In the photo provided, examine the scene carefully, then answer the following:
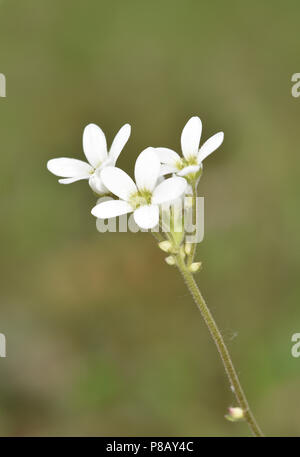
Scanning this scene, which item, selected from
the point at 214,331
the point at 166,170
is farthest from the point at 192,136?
the point at 214,331

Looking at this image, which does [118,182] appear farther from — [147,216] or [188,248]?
[188,248]

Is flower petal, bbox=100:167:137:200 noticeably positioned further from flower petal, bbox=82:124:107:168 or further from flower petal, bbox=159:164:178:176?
Answer: flower petal, bbox=82:124:107:168

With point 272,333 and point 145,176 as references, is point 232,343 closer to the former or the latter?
point 272,333

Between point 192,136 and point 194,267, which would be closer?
point 194,267

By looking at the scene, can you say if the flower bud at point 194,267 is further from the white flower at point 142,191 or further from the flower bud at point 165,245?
the white flower at point 142,191

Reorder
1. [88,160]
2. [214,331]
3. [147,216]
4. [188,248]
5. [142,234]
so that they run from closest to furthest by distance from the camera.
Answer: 1. [147,216]
2. [214,331]
3. [188,248]
4. [88,160]
5. [142,234]

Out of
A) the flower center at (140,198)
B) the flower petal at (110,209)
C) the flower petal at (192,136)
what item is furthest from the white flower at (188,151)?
the flower petal at (110,209)

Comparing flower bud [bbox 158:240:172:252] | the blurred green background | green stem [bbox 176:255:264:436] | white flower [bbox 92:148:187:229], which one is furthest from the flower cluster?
the blurred green background

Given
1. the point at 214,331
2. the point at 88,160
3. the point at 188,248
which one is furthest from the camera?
the point at 88,160
